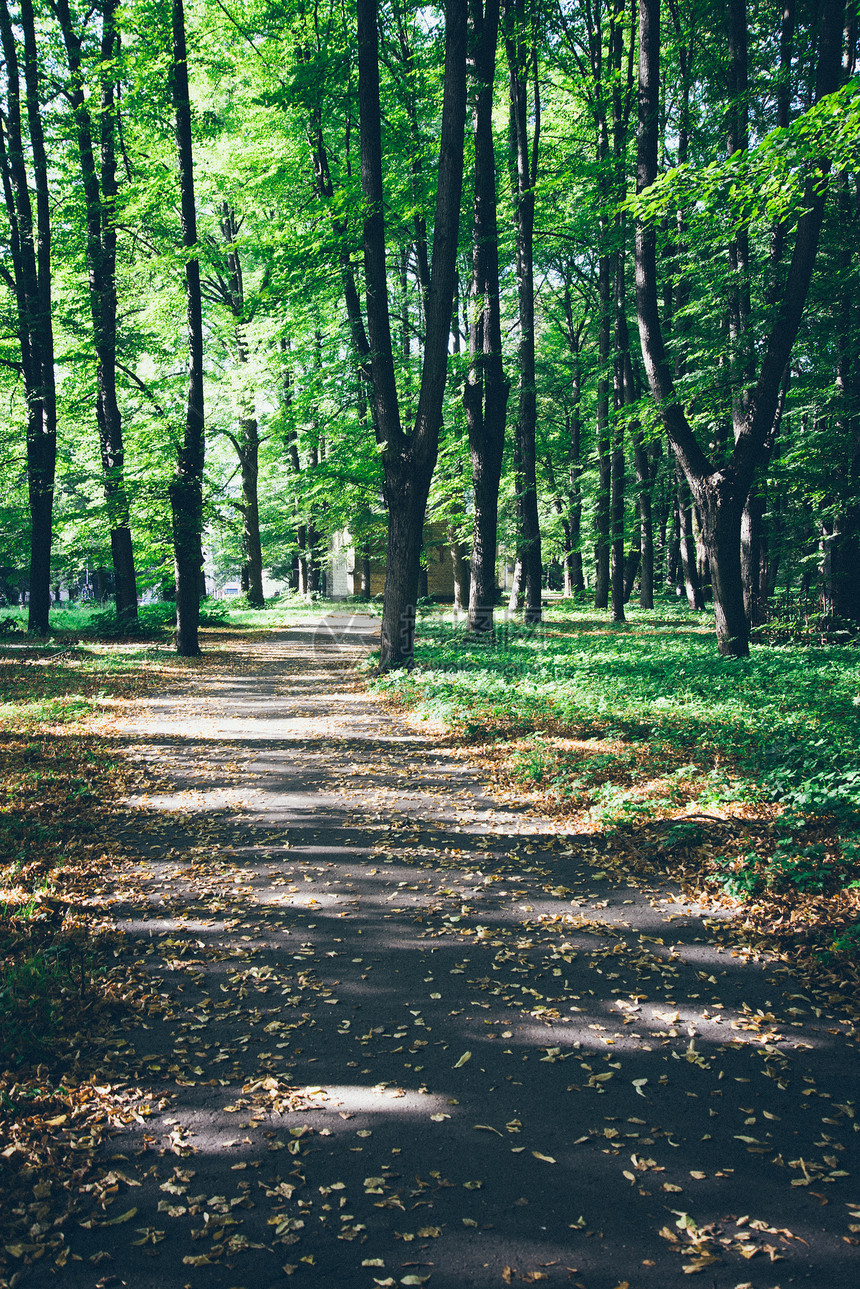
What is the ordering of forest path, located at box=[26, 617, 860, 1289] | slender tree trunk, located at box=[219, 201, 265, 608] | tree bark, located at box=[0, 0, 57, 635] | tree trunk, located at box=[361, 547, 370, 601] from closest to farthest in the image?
1. forest path, located at box=[26, 617, 860, 1289]
2. tree bark, located at box=[0, 0, 57, 635]
3. slender tree trunk, located at box=[219, 201, 265, 608]
4. tree trunk, located at box=[361, 547, 370, 601]

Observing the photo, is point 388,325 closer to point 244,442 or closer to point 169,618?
point 169,618

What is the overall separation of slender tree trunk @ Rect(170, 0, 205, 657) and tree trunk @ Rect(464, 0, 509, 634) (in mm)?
5965

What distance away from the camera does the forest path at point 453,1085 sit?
232cm

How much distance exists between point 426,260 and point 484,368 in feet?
21.8

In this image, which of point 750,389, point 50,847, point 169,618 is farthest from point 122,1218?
point 169,618

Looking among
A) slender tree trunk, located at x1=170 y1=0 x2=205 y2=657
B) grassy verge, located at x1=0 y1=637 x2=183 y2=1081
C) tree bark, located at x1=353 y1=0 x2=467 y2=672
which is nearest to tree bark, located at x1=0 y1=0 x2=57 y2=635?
slender tree trunk, located at x1=170 y1=0 x2=205 y2=657

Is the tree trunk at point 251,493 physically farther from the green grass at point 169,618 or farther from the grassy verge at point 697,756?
the grassy verge at point 697,756

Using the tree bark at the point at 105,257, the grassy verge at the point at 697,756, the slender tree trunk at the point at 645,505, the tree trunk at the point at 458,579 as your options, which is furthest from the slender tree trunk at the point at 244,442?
the grassy verge at the point at 697,756

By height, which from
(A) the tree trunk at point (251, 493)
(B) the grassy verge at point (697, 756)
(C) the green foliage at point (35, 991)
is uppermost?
(A) the tree trunk at point (251, 493)

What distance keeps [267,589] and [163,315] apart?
4746 centimetres

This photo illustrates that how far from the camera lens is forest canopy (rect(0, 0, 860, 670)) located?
1095 cm

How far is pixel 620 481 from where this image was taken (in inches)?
774

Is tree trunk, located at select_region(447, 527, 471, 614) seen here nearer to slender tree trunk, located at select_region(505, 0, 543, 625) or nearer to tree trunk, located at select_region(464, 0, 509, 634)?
slender tree trunk, located at select_region(505, 0, 543, 625)

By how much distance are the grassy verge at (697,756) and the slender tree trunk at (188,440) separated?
20.5 feet
